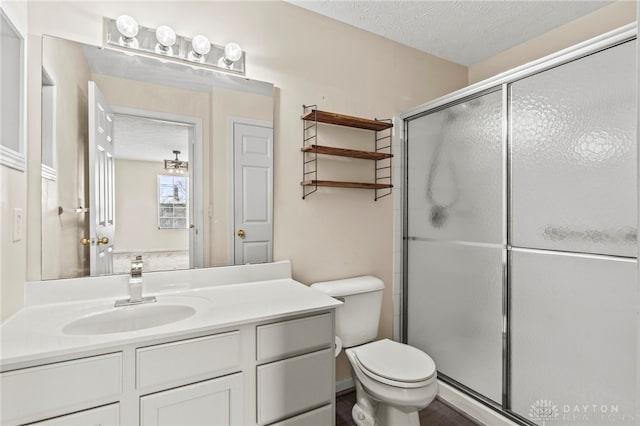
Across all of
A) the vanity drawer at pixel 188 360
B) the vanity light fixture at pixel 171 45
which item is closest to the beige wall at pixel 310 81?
the vanity light fixture at pixel 171 45

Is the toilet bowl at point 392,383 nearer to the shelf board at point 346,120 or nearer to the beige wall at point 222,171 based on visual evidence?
the beige wall at point 222,171

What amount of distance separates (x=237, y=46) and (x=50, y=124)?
36.0 inches

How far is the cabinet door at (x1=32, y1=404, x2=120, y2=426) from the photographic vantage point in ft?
3.14

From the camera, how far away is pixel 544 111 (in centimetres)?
162

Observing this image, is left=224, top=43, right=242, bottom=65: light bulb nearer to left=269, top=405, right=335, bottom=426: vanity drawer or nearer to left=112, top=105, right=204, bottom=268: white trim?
left=112, top=105, right=204, bottom=268: white trim

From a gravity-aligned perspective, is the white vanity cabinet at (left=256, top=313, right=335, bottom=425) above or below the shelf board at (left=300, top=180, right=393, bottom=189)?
below

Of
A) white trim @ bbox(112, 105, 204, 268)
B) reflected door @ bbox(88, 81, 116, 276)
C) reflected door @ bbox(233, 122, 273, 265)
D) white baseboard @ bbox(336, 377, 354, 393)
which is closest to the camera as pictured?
reflected door @ bbox(88, 81, 116, 276)

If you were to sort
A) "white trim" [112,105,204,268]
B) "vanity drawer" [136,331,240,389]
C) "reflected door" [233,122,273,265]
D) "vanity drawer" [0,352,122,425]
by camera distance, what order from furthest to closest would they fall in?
"reflected door" [233,122,273,265] < "white trim" [112,105,204,268] < "vanity drawer" [136,331,240,389] < "vanity drawer" [0,352,122,425]

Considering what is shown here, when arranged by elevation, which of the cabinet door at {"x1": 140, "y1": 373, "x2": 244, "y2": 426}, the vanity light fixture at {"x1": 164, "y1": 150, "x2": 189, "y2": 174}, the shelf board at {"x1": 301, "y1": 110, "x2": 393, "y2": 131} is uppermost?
the shelf board at {"x1": 301, "y1": 110, "x2": 393, "y2": 131}

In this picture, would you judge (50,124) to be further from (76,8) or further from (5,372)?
(5,372)

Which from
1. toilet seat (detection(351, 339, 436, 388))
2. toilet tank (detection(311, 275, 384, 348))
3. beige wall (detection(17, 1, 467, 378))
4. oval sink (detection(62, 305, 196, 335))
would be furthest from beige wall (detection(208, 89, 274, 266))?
toilet seat (detection(351, 339, 436, 388))

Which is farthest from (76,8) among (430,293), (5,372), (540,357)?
(540,357)

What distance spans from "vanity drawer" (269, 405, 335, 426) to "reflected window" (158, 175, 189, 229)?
3.26ft

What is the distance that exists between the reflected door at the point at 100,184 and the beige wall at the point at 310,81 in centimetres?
32
